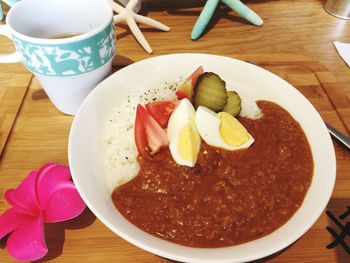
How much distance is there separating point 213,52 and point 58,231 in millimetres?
1487

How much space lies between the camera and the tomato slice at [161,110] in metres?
1.39

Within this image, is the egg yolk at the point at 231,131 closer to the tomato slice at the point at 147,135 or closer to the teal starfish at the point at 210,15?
the tomato slice at the point at 147,135

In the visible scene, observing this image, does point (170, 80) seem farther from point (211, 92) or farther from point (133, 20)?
point (133, 20)

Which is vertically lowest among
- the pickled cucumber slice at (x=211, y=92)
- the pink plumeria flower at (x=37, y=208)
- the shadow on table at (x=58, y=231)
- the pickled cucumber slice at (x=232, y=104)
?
the shadow on table at (x=58, y=231)

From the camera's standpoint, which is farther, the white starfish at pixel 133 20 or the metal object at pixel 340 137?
the white starfish at pixel 133 20

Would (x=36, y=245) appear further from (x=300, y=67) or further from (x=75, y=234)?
(x=300, y=67)

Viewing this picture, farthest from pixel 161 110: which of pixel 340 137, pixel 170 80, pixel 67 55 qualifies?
pixel 340 137

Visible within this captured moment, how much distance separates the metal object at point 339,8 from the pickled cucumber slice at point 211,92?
1747 millimetres

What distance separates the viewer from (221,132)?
1.32 m

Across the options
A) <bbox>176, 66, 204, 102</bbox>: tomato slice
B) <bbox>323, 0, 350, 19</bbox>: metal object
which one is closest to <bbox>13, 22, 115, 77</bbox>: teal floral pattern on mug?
<bbox>176, 66, 204, 102</bbox>: tomato slice

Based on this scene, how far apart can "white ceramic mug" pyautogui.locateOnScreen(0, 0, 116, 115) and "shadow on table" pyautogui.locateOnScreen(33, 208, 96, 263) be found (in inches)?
22.8

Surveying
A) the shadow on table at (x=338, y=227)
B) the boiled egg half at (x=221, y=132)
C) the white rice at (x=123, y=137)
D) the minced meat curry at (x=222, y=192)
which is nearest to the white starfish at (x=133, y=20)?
the white rice at (x=123, y=137)

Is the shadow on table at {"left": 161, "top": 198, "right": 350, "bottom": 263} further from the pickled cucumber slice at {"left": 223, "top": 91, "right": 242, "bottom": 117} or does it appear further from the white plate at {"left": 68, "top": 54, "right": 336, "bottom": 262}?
the pickled cucumber slice at {"left": 223, "top": 91, "right": 242, "bottom": 117}

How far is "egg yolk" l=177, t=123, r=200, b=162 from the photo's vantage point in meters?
1.23
